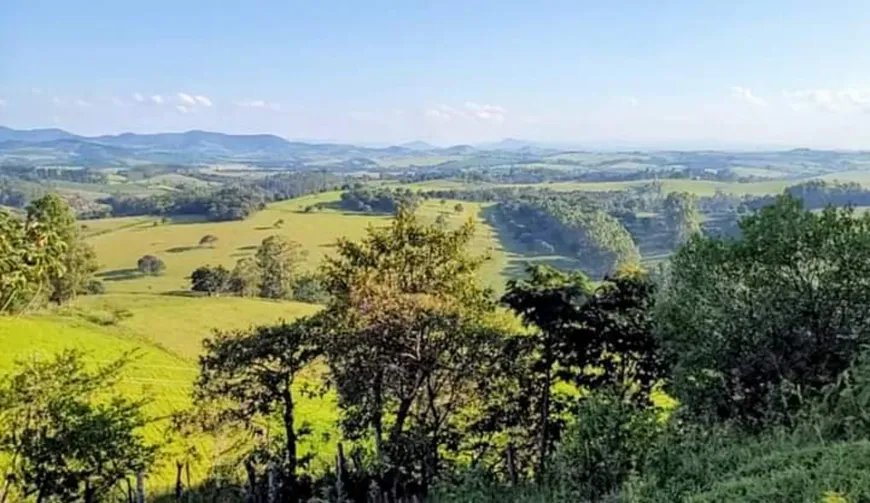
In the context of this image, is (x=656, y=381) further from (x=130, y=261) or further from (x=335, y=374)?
(x=130, y=261)

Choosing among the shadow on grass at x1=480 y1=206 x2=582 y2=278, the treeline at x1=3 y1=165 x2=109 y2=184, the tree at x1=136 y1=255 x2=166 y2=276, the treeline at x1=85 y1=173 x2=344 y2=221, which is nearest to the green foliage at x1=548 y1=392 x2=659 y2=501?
the shadow on grass at x1=480 y1=206 x2=582 y2=278

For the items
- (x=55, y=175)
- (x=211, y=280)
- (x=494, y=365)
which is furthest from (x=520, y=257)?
(x=55, y=175)

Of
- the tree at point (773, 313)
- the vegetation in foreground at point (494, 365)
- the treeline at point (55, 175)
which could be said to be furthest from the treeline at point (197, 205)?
the tree at point (773, 313)

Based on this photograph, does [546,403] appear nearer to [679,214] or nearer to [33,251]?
[33,251]

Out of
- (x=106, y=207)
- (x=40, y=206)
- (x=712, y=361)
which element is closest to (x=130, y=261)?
(x=40, y=206)

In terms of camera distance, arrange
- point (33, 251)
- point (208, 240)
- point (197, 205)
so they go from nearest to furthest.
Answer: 1. point (33, 251)
2. point (208, 240)
3. point (197, 205)

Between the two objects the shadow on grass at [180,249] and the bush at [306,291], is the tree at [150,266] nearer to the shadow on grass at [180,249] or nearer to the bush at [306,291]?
the shadow on grass at [180,249]

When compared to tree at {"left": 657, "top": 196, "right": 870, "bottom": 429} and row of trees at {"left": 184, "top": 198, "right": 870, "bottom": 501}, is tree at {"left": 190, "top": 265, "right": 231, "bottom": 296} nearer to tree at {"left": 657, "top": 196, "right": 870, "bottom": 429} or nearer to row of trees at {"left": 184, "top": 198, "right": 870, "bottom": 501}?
row of trees at {"left": 184, "top": 198, "right": 870, "bottom": 501}
